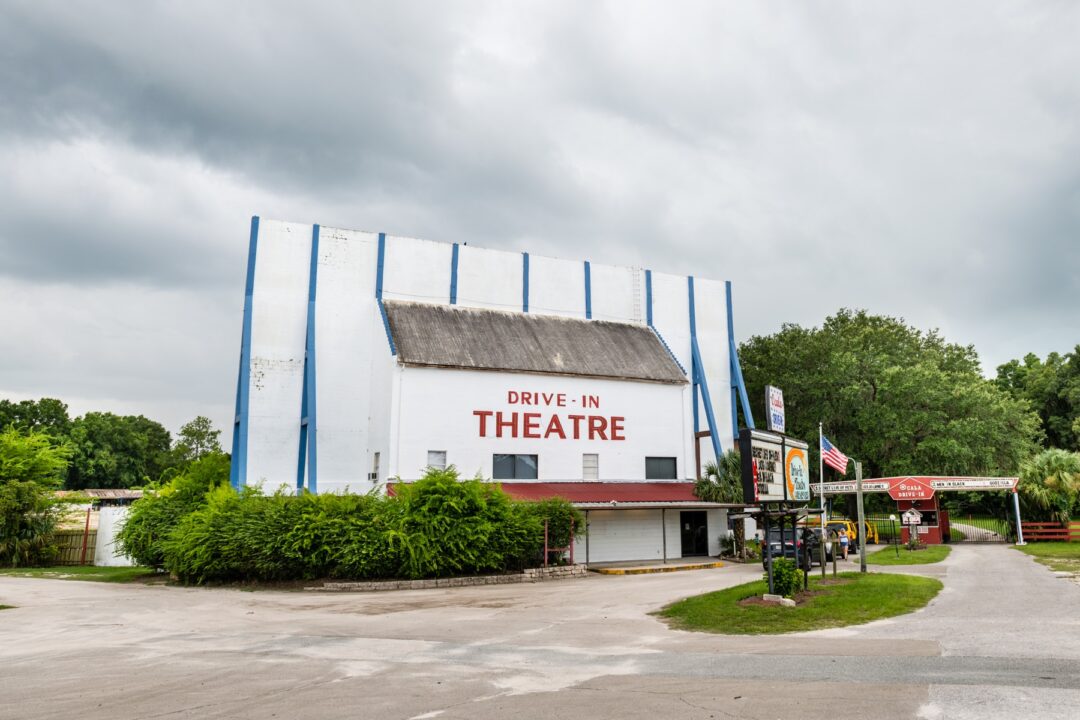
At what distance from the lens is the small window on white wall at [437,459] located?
29875mm

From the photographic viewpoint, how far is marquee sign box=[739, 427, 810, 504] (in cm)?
1476

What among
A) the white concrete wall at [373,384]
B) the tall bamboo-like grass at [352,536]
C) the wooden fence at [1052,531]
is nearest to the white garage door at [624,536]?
the white concrete wall at [373,384]

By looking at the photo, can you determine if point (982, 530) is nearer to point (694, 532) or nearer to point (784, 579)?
point (694, 532)

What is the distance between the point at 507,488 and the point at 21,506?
2057 cm

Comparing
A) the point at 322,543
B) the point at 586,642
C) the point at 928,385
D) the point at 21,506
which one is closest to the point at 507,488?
the point at 322,543

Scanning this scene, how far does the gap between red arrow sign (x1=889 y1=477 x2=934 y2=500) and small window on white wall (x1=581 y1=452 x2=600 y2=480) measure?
13.6 m

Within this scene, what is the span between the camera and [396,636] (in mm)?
13312

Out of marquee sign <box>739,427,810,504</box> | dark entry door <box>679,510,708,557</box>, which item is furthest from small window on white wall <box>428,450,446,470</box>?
marquee sign <box>739,427,810,504</box>

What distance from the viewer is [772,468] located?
15586 mm

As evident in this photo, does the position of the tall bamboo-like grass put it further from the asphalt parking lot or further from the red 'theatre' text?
the red 'theatre' text

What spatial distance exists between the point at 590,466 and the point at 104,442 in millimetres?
77131

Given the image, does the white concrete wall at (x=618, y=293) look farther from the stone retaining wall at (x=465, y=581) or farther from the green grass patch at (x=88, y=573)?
the green grass patch at (x=88, y=573)

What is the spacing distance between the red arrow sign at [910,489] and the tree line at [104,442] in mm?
69703

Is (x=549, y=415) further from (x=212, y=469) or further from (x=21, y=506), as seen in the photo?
(x=21, y=506)
